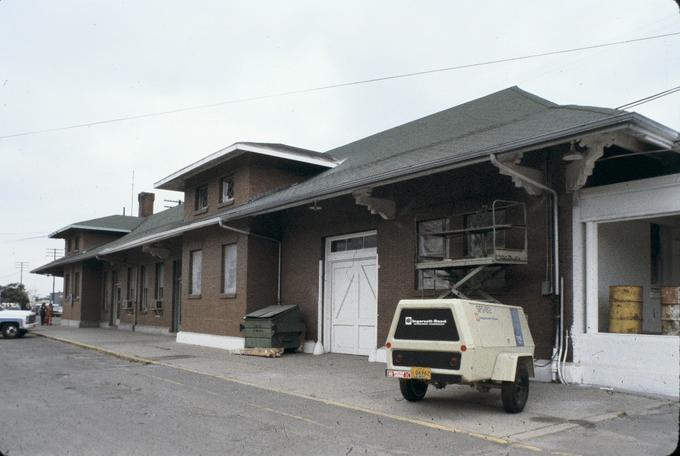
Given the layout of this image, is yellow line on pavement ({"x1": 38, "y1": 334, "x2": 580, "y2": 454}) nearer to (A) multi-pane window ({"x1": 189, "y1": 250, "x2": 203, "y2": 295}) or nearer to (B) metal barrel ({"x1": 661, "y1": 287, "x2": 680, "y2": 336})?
(B) metal barrel ({"x1": 661, "y1": 287, "x2": 680, "y2": 336})

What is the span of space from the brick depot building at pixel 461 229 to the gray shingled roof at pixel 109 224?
15.4 meters

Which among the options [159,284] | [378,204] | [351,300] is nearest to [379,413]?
[378,204]

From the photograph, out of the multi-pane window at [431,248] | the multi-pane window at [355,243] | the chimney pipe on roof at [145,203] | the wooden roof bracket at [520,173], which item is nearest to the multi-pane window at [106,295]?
the chimney pipe on roof at [145,203]

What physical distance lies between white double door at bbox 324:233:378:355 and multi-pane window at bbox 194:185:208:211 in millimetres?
7495

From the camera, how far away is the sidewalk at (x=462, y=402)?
26.2 ft

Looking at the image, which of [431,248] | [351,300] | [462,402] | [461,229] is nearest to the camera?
[462,402]

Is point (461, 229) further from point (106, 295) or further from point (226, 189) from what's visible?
point (106, 295)

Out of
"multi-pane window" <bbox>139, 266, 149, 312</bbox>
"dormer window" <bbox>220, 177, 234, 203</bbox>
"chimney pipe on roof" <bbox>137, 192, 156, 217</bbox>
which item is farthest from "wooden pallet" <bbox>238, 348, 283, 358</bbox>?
"chimney pipe on roof" <bbox>137, 192, 156, 217</bbox>

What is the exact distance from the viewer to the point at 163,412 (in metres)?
9.22

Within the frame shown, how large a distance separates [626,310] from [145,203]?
38.6 m

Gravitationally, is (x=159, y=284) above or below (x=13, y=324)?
above

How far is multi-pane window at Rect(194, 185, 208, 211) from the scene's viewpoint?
23.4 meters

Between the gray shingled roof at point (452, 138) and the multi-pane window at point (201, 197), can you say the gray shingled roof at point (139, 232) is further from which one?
the gray shingled roof at point (452, 138)

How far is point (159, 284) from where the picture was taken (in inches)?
1124
